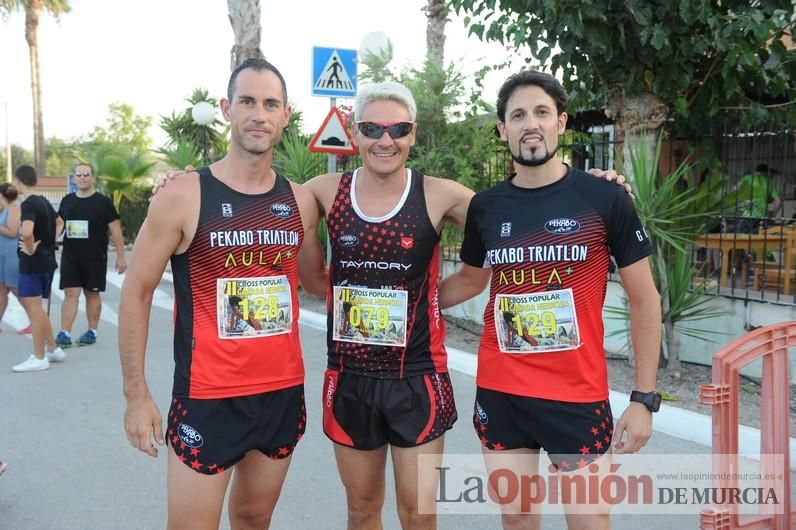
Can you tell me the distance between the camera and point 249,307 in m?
2.84

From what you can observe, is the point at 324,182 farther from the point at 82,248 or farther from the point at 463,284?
the point at 82,248

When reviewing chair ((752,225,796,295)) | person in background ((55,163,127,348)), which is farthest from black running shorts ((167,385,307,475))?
person in background ((55,163,127,348))

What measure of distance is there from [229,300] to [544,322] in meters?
1.19

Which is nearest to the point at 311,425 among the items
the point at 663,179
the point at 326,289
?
the point at 326,289

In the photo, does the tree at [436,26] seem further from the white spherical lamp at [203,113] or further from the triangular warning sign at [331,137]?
→ the white spherical lamp at [203,113]

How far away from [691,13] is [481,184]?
444cm

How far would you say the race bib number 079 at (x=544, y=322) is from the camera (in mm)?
2771

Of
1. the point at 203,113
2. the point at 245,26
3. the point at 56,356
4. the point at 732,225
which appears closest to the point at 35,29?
the point at 203,113

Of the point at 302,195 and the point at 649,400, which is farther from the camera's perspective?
the point at 302,195

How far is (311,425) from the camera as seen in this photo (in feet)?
18.5

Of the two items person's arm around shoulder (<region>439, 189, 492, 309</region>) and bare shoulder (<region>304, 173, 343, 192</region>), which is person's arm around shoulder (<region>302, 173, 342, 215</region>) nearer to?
bare shoulder (<region>304, 173, 343, 192</region>)

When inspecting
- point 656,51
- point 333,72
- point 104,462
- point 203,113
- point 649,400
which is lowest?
point 104,462

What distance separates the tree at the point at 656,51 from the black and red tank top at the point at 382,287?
356cm

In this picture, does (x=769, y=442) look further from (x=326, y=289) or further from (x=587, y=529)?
(x=326, y=289)
